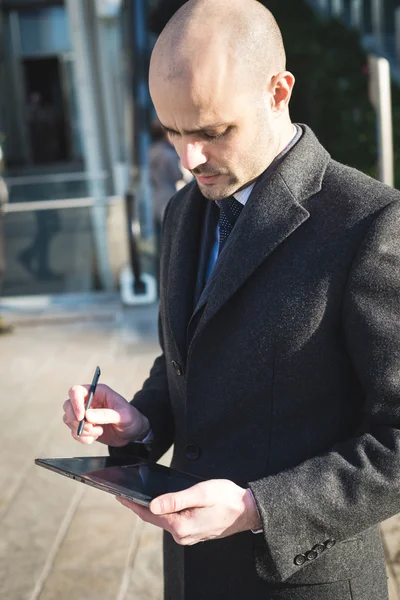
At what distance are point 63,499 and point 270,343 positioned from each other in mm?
2912

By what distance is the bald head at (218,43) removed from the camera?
1218 millimetres

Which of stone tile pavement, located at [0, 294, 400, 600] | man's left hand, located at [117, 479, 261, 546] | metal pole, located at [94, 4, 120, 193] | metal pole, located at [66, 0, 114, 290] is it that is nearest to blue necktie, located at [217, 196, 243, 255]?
man's left hand, located at [117, 479, 261, 546]

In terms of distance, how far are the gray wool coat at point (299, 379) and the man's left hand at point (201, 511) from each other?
0.17 feet

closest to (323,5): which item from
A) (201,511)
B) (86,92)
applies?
(86,92)

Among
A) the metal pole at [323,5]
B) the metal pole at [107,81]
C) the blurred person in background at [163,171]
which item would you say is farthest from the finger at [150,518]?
the metal pole at [323,5]

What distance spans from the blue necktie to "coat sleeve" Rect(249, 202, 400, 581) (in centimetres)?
27

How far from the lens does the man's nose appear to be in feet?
4.23

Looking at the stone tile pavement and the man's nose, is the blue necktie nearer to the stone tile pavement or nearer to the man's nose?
the man's nose

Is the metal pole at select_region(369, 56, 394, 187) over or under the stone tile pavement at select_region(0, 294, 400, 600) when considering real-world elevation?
over

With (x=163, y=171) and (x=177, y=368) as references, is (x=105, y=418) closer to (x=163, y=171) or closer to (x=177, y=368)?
(x=177, y=368)

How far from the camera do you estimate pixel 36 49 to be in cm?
2158

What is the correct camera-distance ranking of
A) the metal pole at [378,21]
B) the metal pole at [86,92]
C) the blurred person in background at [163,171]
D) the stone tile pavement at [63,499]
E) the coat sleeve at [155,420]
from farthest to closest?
the metal pole at [378,21] → the metal pole at [86,92] → the blurred person in background at [163,171] → the stone tile pavement at [63,499] → the coat sleeve at [155,420]

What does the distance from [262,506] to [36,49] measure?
867 inches

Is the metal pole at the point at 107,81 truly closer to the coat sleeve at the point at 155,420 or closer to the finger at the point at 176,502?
the coat sleeve at the point at 155,420
